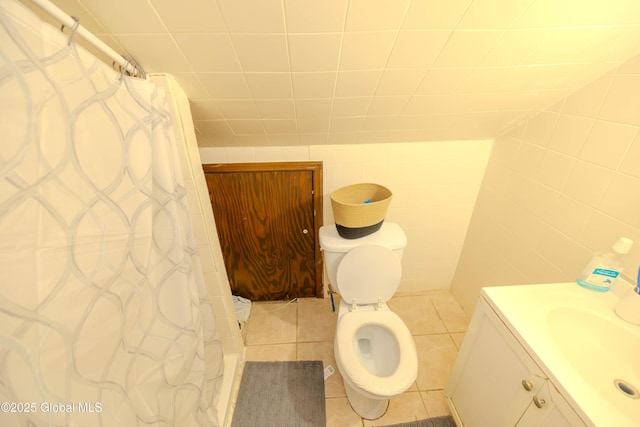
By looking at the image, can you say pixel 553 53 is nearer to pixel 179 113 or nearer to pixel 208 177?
pixel 179 113

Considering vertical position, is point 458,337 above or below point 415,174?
below

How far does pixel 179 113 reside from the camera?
2.83ft

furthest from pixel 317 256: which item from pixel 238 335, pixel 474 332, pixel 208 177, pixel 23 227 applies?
pixel 23 227

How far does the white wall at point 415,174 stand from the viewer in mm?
1362

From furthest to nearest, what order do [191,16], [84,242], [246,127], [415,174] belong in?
1. [415,174]
2. [246,127]
3. [191,16]
4. [84,242]

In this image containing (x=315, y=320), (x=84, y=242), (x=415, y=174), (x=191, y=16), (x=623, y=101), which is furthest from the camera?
(x=315, y=320)

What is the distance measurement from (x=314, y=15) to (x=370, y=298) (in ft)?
4.05

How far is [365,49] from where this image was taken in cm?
73

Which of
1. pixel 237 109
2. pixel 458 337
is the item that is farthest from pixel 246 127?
pixel 458 337

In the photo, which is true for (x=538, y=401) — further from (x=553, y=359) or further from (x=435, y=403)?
(x=435, y=403)

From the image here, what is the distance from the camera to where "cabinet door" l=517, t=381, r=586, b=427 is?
61 centimetres

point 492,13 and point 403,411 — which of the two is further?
point 403,411

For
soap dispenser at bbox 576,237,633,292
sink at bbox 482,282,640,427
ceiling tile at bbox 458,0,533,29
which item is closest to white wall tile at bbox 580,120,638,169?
soap dispenser at bbox 576,237,633,292

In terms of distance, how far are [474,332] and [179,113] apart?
1.38 meters
